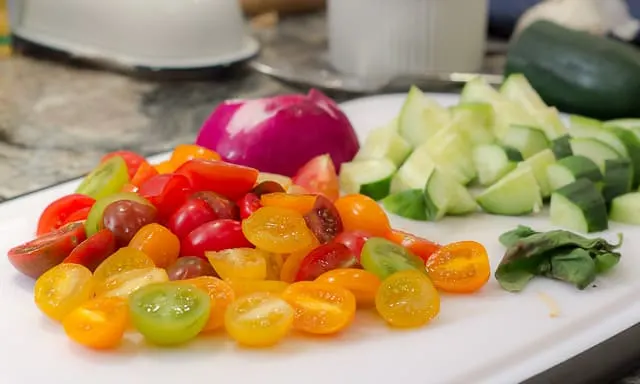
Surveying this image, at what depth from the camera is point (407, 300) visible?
83 cm

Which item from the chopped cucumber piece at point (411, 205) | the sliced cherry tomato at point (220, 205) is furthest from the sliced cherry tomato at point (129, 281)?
the chopped cucumber piece at point (411, 205)

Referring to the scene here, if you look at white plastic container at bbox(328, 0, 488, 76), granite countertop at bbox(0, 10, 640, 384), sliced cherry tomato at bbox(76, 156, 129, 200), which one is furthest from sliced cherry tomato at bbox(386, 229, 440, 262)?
white plastic container at bbox(328, 0, 488, 76)

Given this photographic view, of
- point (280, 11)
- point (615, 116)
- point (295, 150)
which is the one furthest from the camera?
point (280, 11)

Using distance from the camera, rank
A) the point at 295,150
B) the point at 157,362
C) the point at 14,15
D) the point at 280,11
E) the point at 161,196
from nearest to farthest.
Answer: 1. the point at 157,362
2. the point at 161,196
3. the point at 295,150
4. the point at 14,15
5. the point at 280,11

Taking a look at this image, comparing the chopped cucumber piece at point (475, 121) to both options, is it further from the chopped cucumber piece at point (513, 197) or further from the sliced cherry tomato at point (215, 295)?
the sliced cherry tomato at point (215, 295)

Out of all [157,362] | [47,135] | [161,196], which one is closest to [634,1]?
[47,135]

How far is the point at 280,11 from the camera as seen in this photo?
2.50 m

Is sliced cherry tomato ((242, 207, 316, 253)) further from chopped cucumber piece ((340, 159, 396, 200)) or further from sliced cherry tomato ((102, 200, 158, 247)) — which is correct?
chopped cucumber piece ((340, 159, 396, 200))

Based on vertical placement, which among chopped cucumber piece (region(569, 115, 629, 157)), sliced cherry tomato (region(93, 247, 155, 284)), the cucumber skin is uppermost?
sliced cherry tomato (region(93, 247, 155, 284))

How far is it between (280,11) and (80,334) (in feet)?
6.02

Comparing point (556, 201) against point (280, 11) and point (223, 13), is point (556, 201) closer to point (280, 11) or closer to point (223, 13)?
point (223, 13)

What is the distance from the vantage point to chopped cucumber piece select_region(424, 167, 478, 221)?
1067 millimetres

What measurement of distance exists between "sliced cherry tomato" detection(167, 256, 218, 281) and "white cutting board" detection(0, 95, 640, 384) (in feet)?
0.27

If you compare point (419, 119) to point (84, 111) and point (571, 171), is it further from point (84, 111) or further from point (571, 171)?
point (84, 111)
